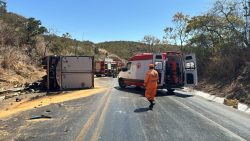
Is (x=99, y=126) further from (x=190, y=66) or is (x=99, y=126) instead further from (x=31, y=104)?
(x=190, y=66)

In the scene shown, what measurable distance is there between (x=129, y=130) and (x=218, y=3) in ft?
84.1

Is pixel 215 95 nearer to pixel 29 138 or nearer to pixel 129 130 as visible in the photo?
pixel 129 130

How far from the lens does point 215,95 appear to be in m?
23.9

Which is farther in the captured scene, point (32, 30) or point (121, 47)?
point (121, 47)

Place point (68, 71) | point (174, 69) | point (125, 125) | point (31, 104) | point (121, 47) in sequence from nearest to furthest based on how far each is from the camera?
1. point (125, 125)
2. point (31, 104)
3. point (174, 69)
4. point (68, 71)
5. point (121, 47)

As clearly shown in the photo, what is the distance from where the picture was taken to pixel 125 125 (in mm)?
10781

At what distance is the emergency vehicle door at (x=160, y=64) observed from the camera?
21219mm

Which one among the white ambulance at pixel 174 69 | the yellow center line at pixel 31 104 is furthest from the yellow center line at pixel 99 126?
the white ambulance at pixel 174 69

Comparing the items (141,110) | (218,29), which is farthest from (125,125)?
(218,29)

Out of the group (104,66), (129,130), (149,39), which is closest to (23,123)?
(129,130)

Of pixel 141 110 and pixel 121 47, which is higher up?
pixel 121 47

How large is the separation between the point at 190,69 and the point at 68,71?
8.14 metres

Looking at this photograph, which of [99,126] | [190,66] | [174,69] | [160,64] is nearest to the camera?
[99,126]

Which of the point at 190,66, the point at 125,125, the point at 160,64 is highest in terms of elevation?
the point at 160,64
